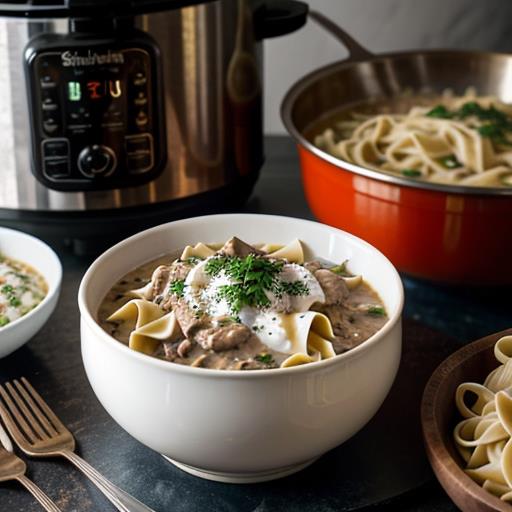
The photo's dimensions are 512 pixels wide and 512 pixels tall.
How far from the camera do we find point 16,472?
136 centimetres

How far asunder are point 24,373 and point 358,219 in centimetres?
67

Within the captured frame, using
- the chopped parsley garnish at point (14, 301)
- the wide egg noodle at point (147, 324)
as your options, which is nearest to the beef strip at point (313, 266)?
the wide egg noodle at point (147, 324)

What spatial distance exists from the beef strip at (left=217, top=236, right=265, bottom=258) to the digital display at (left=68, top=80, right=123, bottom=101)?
1.50 feet

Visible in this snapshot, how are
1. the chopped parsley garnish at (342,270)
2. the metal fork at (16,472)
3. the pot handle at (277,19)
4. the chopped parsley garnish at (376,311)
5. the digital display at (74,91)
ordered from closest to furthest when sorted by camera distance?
the metal fork at (16,472) → the chopped parsley garnish at (376,311) → the chopped parsley garnish at (342,270) → the digital display at (74,91) → the pot handle at (277,19)

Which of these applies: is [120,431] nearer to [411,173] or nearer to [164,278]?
[164,278]

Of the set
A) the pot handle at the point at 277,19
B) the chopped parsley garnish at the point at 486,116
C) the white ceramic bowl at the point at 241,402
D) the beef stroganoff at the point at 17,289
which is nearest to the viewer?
the white ceramic bowl at the point at 241,402

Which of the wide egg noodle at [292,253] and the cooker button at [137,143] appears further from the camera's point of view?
the cooker button at [137,143]

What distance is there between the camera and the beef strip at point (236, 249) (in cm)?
143

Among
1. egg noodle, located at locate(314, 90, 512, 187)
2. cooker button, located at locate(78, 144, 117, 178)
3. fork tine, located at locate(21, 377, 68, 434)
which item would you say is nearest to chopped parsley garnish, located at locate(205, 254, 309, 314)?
fork tine, located at locate(21, 377, 68, 434)

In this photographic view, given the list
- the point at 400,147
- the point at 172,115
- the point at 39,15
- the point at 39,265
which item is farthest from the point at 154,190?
the point at 400,147

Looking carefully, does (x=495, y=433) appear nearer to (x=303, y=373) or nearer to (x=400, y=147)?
(x=303, y=373)

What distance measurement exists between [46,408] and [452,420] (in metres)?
0.62

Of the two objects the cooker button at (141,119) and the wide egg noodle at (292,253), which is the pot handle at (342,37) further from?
the wide egg noodle at (292,253)

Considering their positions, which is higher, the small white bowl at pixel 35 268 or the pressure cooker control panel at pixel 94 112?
the pressure cooker control panel at pixel 94 112
